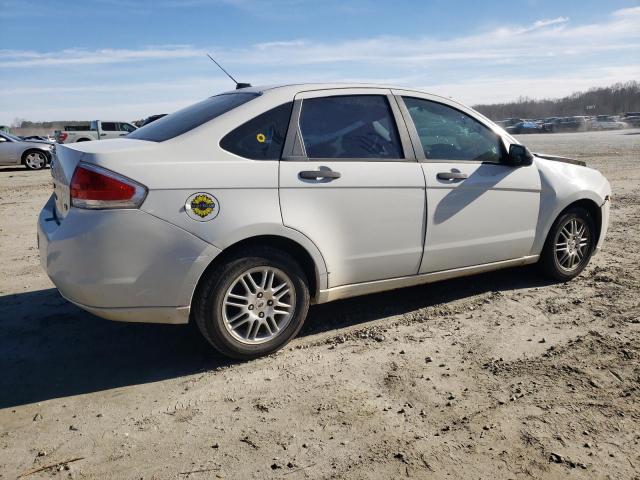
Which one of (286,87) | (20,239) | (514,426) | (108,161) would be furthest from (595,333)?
(20,239)

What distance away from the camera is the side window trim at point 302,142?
370cm

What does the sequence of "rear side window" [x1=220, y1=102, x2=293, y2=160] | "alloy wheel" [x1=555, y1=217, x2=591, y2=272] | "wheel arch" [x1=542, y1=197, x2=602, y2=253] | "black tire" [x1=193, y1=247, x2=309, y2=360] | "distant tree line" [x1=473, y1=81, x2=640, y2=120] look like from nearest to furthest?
"black tire" [x1=193, y1=247, x2=309, y2=360], "rear side window" [x1=220, y1=102, x2=293, y2=160], "wheel arch" [x1=542, y1=197, x2=602, y2=253], "alloy wheel" [x1=555, y1=217, x2=591, y2=272], "distant tree line" [x1=473, y1=81, x2=640, y2=120]

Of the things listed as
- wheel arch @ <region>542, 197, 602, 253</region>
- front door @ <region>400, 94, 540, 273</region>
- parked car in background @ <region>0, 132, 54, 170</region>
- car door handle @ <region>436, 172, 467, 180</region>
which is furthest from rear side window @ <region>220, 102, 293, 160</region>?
parked car in background @ <region>0, 132, 54, 170</region>

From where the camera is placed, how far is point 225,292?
Result: 11.4ft

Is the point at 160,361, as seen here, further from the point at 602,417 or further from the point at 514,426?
the point at 602,417

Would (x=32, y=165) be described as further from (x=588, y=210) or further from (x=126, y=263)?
(x=588, y=210)

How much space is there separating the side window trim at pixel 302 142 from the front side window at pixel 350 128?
0.08 feet

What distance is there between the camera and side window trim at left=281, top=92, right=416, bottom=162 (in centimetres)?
370

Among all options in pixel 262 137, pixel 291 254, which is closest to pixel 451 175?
pixel 291 254

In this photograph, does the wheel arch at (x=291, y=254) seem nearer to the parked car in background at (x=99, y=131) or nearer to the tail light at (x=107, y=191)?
the tail light at (x=107, y=191)

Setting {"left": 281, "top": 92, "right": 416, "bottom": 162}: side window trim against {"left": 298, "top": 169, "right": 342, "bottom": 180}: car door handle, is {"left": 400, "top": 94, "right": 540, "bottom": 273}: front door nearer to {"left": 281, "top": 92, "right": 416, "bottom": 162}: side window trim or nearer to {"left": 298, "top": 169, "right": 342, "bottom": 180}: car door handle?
{"left": 281, "top": 92, "right": 416, "bottom": 162}: side window trim

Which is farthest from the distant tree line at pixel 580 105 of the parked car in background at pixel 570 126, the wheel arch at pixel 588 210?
the wheel arch at pixel 588 210

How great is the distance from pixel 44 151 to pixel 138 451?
58.6 ft

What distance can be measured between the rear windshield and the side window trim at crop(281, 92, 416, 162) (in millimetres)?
330
